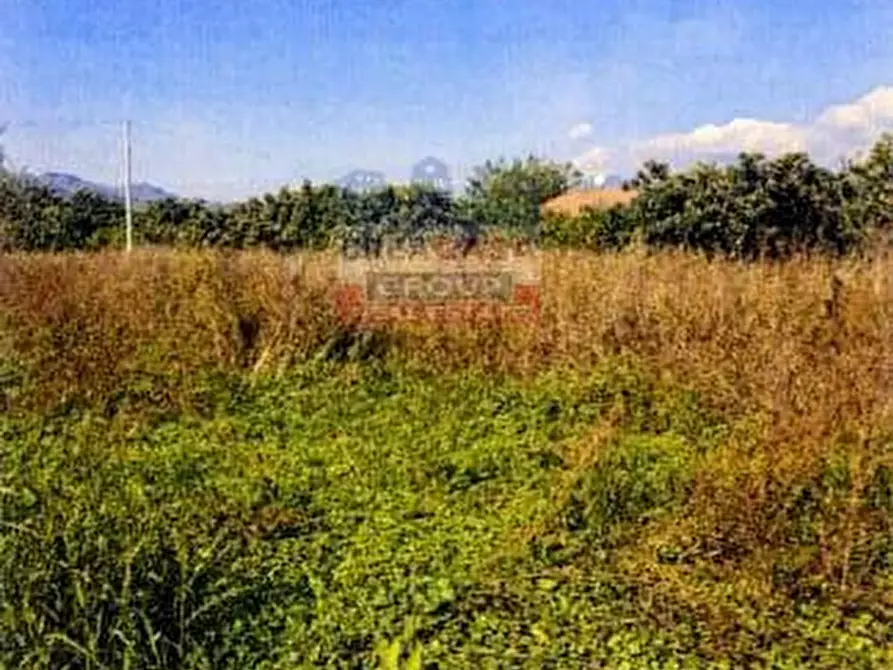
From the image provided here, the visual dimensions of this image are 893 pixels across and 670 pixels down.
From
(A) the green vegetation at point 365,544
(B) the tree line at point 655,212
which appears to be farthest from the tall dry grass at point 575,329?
(B) the tree line at point 655,212

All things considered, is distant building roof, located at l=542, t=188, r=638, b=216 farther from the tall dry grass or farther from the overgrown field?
the overgrown field

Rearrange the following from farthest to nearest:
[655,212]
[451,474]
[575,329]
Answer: [655,212] → [575,329] → [451,474]

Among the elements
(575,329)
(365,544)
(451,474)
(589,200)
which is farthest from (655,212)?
(365,544)

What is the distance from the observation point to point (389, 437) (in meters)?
4.52

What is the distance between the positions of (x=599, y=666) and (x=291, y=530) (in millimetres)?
1211

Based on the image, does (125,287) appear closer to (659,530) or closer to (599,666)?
(659,530)

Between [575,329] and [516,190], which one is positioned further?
[516,190]

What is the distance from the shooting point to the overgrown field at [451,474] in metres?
2.48

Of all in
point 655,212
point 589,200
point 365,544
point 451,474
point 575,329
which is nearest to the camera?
point 365,544

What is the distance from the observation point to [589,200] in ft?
63.0

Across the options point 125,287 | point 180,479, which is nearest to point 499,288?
point 125,287

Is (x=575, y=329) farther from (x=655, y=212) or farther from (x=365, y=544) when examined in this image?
(x=655, y=212)

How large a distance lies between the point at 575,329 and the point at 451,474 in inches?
93.4

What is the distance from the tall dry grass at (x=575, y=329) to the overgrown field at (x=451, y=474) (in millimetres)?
20
